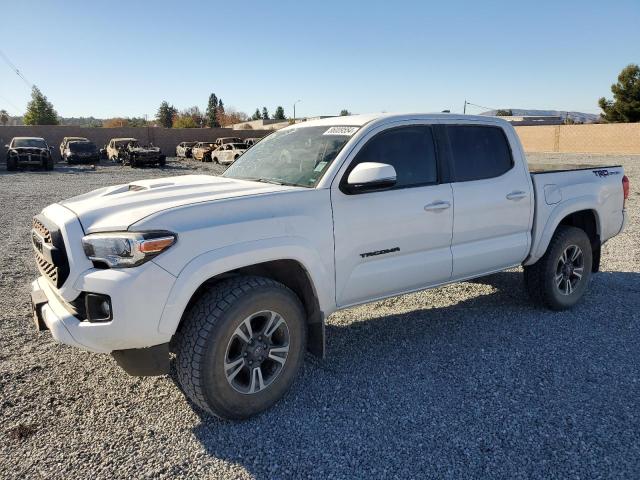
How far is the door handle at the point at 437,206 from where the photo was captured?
13.0ft

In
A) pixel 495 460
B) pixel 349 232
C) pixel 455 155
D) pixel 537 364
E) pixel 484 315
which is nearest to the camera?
pixel 495 460

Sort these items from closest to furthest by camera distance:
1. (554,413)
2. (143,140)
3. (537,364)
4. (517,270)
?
(554,413), (537,364), (517,270), (143,140)

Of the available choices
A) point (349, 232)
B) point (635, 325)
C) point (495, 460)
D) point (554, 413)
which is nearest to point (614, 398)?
point (554, 413)

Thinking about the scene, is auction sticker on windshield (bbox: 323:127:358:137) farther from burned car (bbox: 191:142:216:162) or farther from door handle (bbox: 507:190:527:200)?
burned car (bbox: 191:142:216:162)

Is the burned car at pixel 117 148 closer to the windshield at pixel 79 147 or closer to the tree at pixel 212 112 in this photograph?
the windshield at pixel 79 147

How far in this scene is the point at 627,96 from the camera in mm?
50000

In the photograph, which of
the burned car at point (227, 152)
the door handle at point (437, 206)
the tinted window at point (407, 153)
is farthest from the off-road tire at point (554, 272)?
the burned car at point (227, 152)

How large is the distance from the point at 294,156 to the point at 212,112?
117 meters

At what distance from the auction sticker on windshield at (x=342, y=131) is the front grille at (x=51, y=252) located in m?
2.06

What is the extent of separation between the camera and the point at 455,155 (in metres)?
4.32

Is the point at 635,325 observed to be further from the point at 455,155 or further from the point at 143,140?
the point at 143,140

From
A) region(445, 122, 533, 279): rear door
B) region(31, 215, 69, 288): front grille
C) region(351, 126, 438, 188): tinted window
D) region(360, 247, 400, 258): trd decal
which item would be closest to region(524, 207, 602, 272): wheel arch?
region(445, 122, 533, 279): rear door

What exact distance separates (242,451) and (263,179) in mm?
2000

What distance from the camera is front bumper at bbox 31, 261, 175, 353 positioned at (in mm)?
2758
